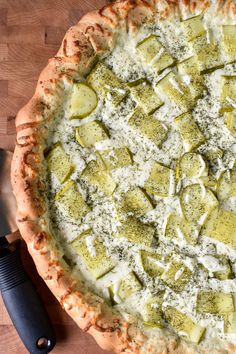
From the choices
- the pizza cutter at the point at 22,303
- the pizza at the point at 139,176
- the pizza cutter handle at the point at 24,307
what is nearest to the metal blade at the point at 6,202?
the pizza cutter at the point at 22,303

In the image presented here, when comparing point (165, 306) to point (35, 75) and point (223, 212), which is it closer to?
point (223, 212)

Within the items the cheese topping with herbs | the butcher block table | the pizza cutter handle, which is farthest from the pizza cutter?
the cheese topping with herbs

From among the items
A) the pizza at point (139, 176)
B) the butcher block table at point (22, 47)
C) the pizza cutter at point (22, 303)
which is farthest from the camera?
the butcher block table at point (22, 47)

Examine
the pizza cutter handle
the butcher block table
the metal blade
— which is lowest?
the pizza cutter handle

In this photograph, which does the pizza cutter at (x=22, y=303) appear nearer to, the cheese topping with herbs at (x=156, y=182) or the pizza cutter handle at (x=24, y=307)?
the pizza cutter handle at (x=24, y=307)

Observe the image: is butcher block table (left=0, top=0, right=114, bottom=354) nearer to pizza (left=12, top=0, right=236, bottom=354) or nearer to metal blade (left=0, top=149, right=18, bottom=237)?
metal blade (left=0, top=149, right=18, bottom=237)

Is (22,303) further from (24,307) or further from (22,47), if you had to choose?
(22,47)
